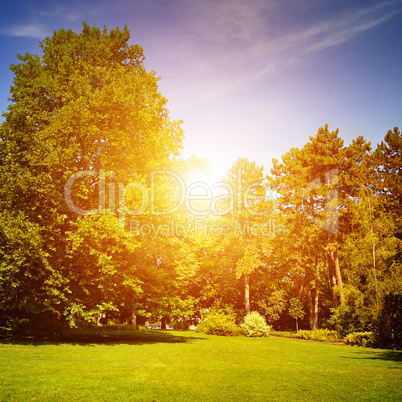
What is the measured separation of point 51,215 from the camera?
587 inches

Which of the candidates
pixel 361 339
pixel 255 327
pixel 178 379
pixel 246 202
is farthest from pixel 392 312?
pixel 246 202

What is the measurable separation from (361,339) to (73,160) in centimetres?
2391

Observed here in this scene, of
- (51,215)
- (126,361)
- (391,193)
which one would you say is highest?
(391,193)

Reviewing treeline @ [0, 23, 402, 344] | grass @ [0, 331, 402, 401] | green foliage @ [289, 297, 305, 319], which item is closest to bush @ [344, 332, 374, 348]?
treeline @ [0, 23, 402, 344]

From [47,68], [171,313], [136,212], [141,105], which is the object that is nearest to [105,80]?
[141,105]

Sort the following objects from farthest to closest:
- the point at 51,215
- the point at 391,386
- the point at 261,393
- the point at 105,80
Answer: the point at 105,80 → the point at 51,215 → the point at 391,386 → the point at 261,393

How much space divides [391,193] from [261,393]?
32.0 meters

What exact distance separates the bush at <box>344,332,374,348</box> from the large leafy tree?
17.2m

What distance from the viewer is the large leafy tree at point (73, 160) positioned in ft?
47.2

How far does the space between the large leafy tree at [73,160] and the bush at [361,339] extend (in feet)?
56.4

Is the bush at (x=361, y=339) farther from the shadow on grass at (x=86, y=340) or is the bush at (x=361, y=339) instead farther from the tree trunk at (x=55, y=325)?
the tree trunk at (x=55, y=325)

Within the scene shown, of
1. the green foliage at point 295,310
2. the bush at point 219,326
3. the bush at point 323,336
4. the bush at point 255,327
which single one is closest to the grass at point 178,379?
the bush at point 323,336

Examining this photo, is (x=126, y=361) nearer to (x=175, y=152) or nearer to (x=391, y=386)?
(x=391, y=386)

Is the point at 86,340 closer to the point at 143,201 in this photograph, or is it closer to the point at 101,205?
the point at 101,205
